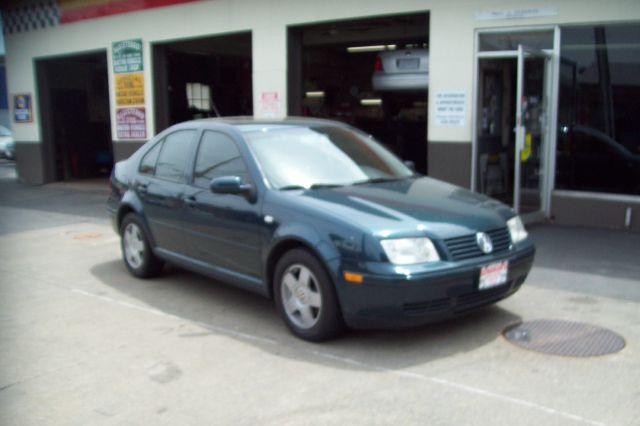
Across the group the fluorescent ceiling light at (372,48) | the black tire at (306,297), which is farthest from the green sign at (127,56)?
the black tire at (306,297)

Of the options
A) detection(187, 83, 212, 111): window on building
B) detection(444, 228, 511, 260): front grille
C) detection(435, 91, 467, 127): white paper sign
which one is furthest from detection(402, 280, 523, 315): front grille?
detection(187, 83, 212, 111): window on building

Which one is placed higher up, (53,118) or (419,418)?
(53,118)

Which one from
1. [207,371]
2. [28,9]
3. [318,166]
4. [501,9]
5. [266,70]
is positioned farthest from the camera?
[28,9]

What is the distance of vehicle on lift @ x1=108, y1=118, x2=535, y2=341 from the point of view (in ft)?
13.9

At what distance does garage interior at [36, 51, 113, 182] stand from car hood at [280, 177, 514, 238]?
1255 cm

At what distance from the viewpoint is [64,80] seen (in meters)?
16.7

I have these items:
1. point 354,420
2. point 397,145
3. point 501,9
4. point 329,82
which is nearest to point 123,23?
point 329,82

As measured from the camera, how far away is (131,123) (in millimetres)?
13930

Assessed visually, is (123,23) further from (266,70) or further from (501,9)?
(501,9)

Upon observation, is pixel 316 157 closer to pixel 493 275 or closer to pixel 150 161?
pixel 493 275

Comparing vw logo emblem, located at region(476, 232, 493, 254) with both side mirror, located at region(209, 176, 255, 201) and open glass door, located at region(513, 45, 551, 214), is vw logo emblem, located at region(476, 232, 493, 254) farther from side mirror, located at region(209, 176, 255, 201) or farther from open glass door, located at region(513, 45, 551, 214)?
open glass door, located at region(513, 45, 551, 214)

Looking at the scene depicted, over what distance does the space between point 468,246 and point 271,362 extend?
1572 millimetres

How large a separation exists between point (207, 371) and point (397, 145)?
11.0 m

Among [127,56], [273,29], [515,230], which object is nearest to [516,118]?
[515,230]
